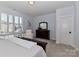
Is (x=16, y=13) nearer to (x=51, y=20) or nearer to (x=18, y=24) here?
(x=18, y=24)

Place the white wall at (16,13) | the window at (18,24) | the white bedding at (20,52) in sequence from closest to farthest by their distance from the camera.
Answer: the white bedding at (20,52), the white wall at (16,13), the window at (18,24)

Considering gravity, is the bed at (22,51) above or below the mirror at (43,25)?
below

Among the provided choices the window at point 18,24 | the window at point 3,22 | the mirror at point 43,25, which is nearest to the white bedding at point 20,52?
the window at point 3,22

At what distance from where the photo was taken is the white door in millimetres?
4842

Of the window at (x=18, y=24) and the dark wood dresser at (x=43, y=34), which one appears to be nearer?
the window at (x=18, y=24)

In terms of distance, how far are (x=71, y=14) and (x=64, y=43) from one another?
1904mm

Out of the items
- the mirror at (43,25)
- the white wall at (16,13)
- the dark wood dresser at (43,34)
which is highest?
the white wall at (16,13)

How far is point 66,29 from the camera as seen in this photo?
5082mm

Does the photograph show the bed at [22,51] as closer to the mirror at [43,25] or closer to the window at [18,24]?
the window at [18,24]

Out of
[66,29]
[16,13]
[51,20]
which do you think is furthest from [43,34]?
[16,13]

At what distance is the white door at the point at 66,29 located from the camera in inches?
191

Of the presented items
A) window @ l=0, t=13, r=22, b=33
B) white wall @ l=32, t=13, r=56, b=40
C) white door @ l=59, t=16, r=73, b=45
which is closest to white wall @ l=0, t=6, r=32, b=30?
window @ l=0, t=13, r=22, b=33

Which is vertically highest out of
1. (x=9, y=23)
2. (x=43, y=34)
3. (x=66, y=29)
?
(x=9, y=23)

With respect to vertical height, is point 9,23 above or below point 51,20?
below
